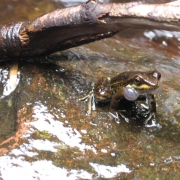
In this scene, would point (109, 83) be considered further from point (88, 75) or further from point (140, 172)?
point (140, 172)

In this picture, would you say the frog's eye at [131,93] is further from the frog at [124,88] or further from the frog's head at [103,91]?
the frog's head at [103,91]

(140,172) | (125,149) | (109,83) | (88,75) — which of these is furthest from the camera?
(88,75)

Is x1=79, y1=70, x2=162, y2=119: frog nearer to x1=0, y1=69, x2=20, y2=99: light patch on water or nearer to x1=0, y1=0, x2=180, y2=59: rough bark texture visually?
x1=0, y1=0, x2=180, y2=59: rough bark texture

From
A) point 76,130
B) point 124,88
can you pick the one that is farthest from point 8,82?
point 124,88

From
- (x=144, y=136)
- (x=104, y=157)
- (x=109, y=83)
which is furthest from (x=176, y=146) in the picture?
(x=109, y=83)

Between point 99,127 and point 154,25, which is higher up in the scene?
point 154,25

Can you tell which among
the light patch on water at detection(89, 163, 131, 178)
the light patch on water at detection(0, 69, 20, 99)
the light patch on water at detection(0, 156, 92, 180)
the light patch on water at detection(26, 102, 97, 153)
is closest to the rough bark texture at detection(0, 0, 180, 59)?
the light patch on water at detection(0, 69, 20, 99)

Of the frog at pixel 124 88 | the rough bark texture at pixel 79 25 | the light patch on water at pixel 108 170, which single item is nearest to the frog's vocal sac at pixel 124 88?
the frog at pixel 124 88
